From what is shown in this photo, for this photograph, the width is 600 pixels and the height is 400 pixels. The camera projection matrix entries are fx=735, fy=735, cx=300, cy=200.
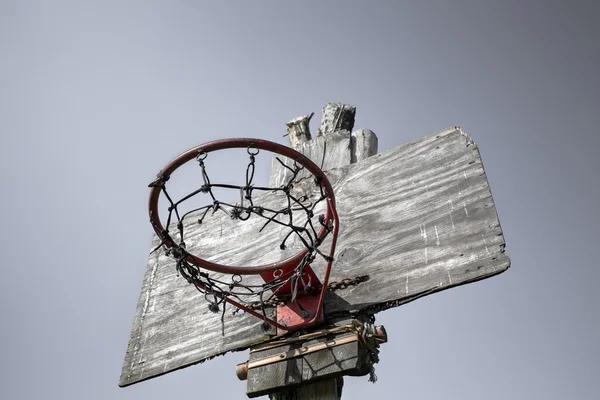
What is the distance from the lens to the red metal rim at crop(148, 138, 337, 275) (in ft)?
10.5

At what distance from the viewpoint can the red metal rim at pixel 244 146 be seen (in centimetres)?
319

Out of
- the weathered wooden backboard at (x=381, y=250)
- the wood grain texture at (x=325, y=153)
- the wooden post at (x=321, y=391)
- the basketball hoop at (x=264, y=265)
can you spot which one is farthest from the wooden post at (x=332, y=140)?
the wooden post at (x=321, y=391)

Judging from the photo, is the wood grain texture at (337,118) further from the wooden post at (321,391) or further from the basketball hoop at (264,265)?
the wooden post at (321,391)

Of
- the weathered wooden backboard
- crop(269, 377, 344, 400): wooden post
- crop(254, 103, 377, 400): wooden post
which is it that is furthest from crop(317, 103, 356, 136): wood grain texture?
crop(269, 377, 344, 400): wooden post

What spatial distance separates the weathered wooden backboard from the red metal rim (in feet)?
0.68

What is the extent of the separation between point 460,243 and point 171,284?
1.50 metres

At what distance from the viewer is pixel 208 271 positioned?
12.0 feet

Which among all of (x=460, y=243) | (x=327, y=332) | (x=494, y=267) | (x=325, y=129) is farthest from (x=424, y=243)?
(x=325, y=129)

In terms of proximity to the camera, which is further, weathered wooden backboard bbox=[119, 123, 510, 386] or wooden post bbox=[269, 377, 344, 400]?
weathered wooden backboard bbox=[119, 123, 510, 386]

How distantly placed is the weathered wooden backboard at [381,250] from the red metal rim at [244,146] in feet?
0.68

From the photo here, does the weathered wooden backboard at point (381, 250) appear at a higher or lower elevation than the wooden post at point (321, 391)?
higher

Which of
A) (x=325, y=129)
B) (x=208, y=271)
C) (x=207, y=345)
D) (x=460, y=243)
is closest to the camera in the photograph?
(x=460, y=243)

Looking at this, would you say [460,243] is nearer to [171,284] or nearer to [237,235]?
[237,235]

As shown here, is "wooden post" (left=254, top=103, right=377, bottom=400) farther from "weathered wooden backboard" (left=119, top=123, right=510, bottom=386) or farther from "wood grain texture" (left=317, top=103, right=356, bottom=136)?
"weathered wooden backboard" (left=119, top=123, right=510, bottom=386)
